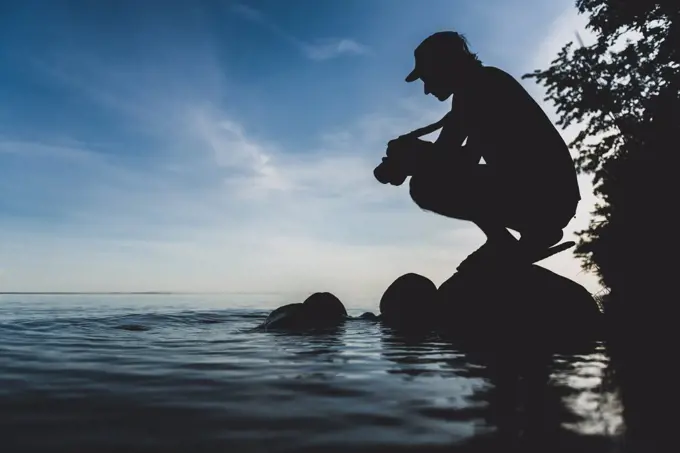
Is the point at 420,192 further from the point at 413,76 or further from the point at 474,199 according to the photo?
the point at 413,76

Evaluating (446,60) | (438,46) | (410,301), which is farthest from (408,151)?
(410,301)

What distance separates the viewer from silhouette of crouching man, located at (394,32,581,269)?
476 cm

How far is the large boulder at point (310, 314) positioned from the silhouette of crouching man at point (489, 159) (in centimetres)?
256

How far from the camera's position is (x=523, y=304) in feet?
16.8

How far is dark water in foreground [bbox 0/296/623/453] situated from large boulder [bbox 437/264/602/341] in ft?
5.85

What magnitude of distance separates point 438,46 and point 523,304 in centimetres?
315

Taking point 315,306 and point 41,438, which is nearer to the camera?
point 41,438

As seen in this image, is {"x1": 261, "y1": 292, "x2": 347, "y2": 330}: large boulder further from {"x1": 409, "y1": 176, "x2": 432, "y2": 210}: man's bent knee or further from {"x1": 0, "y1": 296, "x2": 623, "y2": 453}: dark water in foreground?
{"x1": 0, "y1": 296, "x2": 623, "y2": 453}: dark water in foreground

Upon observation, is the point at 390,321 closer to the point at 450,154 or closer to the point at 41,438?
the point at 450,154

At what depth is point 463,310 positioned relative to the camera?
550cm

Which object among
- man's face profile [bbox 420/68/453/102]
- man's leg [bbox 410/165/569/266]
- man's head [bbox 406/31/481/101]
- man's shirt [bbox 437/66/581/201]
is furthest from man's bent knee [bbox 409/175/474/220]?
man's head [bbox 406/31/481/101]

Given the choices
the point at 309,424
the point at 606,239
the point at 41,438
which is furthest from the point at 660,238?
the point at 41,438

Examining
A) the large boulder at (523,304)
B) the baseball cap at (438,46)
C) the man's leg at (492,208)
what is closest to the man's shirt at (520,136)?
the man's leg at (492,208)

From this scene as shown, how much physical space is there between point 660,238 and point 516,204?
14.5ft
